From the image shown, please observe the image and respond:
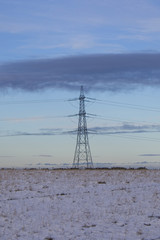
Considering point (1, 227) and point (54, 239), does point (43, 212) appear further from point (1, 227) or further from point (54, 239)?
point (54, 239)

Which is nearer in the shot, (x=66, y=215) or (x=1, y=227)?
(x=1, y=227)

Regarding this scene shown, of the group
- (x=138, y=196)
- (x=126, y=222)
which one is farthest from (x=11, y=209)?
(x=138, y=196)

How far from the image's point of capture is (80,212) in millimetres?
19750

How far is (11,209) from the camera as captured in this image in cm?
2073

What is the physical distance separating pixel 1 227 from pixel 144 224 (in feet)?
19.5

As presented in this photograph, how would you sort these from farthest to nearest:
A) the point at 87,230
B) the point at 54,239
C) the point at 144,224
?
the point at 144,224, the point at 87,230, the point at 54,239

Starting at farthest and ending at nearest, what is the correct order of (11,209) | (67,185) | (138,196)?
(67,185)
(138,196)
(11,209)

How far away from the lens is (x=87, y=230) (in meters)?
16.1

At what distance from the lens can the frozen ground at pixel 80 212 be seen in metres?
15.6

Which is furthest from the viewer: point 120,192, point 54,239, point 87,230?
point 120,192

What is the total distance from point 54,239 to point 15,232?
1.81 m

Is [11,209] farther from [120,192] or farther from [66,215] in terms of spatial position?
[120,192]

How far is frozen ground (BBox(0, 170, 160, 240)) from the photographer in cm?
1563

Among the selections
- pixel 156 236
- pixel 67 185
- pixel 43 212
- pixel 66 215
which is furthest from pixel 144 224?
pixel 67 185
